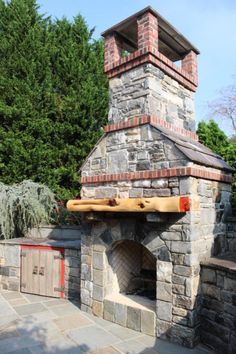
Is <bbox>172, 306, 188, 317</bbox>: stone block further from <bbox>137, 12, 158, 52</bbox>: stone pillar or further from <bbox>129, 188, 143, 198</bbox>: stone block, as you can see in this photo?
<bbox>137, 12, 158, 52</bbox>: stone pillar

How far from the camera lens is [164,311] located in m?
4.39

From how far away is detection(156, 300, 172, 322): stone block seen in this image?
4.34 meters

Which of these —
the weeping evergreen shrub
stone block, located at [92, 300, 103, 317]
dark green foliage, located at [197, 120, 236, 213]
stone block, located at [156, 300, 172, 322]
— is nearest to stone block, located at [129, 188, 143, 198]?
stone block, located at [156, 300, 172, 322]

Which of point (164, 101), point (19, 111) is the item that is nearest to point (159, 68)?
point (164, 101)

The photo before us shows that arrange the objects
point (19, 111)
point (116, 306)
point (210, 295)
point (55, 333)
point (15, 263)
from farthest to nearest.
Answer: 1. point (19, 111)
2. point (15, 263)
3. point (116, 306)
4. point (55, 333)
5. point (210, 295)

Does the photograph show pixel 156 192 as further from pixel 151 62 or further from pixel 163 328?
pixel 151 62

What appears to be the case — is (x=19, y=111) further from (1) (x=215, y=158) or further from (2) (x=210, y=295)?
(2) (x=210, y=295)

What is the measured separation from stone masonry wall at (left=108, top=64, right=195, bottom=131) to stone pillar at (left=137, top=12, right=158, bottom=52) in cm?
31

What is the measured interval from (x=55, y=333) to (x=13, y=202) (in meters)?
4.10

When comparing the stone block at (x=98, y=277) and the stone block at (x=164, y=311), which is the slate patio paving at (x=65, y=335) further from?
the stone block at (x=98, y=277)

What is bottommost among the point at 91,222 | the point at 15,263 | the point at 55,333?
the point at 55,333

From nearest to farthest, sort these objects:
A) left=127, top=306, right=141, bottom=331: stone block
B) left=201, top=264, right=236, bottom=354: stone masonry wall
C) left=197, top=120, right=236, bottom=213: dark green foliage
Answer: left=201, top=264, right=236, bottom=354: stone masonry wall → left=127, top=306, right=141, bottom=331: stone block → left=197, top=120, right=236, bottom=213: dark green foliage

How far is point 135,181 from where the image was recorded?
4.85m

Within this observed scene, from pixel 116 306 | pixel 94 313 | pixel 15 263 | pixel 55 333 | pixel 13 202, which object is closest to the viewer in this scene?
pixel 55 333
